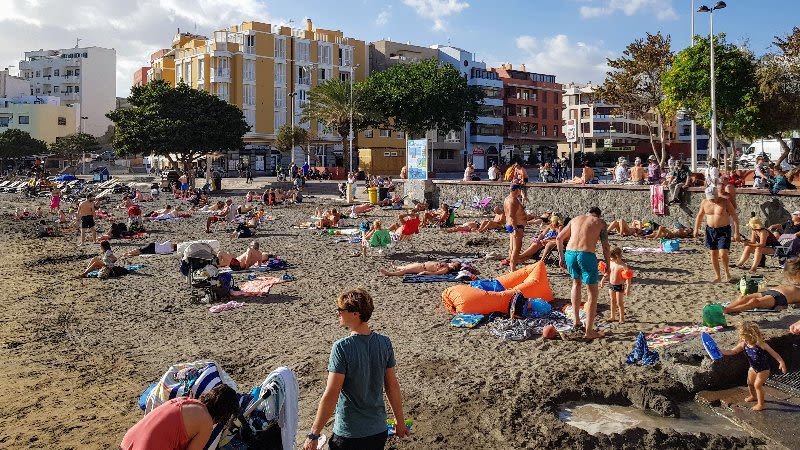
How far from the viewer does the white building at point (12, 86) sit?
92.1 meters

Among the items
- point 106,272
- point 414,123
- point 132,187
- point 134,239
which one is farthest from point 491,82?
point 106,272

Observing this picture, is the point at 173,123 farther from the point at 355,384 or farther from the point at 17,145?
the point at 355,384

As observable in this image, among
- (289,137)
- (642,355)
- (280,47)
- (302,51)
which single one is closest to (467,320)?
(642,355)

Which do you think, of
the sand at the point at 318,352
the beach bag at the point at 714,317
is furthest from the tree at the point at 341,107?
the beach bag at the point at 714,317

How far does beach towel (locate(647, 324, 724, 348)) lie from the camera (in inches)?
309

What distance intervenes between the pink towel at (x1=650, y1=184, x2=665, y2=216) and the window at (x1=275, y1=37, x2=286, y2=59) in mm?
54269

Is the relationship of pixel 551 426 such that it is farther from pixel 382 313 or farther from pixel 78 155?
pixel 78 155

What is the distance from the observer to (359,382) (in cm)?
390

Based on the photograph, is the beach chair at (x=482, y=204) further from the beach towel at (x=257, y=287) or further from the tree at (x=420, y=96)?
the tree at (x=420, y=96)

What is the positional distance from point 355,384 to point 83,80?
9872 centimetres

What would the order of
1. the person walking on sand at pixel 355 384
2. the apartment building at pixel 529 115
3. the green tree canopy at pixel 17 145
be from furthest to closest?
the apartment building at pixel 529 115 → the green tree canopy at pixel 17 145 → the person walking on sand at pixel 355 384

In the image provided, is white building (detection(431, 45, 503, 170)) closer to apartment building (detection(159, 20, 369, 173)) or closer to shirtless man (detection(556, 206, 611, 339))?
apartment building (detection(159, 20, 369, 173))

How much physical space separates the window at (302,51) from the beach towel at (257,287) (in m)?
58.4

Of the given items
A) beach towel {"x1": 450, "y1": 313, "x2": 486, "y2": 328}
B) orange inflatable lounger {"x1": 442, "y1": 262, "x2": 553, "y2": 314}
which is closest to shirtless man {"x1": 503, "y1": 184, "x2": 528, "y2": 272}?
orange inflatable lounger {"x1": 442, "y1": 262, "x2": 553, "y2": 314}
